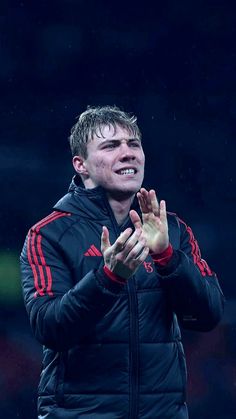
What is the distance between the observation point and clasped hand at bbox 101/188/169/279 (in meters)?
2.64

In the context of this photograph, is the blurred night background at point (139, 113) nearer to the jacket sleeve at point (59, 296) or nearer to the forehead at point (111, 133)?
the forehead at point (111, 133)

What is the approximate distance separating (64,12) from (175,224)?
4.06m

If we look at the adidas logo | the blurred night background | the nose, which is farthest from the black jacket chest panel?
the blurred night background

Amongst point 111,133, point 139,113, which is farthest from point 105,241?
point 139,113

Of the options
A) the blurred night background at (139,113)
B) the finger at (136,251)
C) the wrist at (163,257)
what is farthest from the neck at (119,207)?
the blurred night background at (139,113)

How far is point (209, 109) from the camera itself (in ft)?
22.7

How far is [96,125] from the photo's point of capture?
3.16 meters

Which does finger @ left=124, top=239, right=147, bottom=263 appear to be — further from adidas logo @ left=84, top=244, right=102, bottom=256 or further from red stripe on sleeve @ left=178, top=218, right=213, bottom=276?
red stripe on sleeve @ left=178, top=218, right=213, bottom=276

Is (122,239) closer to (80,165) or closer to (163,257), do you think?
(163,257)

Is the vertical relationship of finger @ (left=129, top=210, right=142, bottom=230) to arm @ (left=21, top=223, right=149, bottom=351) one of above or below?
above

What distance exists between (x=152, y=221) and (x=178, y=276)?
0.58 feet

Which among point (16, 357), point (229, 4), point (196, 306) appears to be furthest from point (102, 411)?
point (229, 4)

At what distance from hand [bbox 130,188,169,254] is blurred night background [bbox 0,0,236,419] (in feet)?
12.5

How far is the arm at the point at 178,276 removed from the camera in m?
2.79
